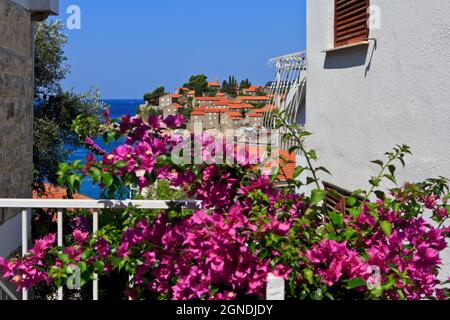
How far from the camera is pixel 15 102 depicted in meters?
5.20

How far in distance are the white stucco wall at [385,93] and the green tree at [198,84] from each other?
1436 centimetres

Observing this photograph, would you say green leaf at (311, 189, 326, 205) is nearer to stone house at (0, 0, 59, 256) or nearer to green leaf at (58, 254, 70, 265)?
green leaf at (58, 254, 70, 265)

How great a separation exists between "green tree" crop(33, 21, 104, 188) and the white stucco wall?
177 inches

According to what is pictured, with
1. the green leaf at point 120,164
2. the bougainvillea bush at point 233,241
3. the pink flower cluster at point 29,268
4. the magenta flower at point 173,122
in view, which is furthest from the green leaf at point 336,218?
the pink flower cluster at point 29,268

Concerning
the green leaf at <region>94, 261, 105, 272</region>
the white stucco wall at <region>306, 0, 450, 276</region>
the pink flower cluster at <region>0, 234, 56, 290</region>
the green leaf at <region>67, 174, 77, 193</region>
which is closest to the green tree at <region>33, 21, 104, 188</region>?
the white stucco wall at <region>306, 0, 450, 276</region>

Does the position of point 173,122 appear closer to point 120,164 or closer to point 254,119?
point 120,164

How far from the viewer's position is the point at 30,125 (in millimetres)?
5809

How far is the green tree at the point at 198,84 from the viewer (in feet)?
71.4

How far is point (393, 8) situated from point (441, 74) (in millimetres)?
1011

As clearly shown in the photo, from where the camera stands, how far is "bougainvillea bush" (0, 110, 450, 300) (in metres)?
2.43

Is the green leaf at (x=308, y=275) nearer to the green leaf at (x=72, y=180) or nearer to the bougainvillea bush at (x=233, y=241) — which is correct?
the bougainvillea bush at (x=233, y=241)

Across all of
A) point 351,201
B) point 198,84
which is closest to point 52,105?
point 351,201

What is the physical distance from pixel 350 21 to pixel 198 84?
56.9ft
